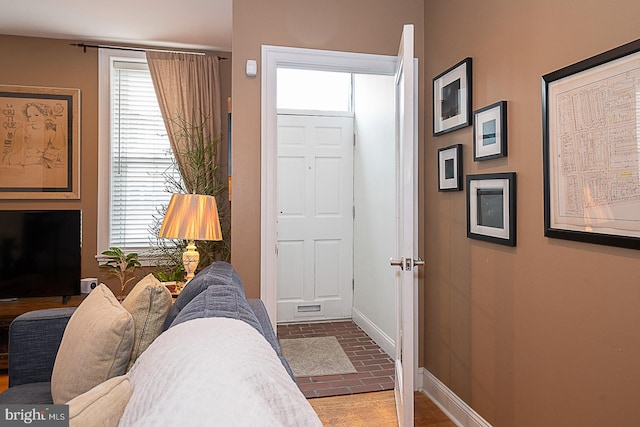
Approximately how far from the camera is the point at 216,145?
4113mm

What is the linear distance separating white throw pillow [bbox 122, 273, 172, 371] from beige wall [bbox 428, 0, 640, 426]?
1.58 metres

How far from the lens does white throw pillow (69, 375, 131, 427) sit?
0.77 m

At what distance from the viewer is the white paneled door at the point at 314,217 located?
471 centimetres

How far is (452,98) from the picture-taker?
2646 mm

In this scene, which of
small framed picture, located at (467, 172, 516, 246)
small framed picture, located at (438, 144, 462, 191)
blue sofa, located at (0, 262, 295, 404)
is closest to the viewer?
blue sofa, located at (0, 262, 295, 404)

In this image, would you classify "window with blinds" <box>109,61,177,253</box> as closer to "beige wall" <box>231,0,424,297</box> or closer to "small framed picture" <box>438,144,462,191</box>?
"beige wall" <box>231,0,424,297</box>

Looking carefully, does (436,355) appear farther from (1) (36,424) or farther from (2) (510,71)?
(1) (36,424)

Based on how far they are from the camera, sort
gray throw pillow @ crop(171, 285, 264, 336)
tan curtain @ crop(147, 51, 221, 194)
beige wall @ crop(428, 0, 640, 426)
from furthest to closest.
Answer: tan curtain @ crop(147, 51, 221, 194), beige wall @ crop(428, 0, 640, 426), gray throw pillow @ crop(171, 285, 264, 336)

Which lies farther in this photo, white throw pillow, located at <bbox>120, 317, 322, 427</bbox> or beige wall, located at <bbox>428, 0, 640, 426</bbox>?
beige wall, located at <bbox>428, 0, 640, 426</bbox>

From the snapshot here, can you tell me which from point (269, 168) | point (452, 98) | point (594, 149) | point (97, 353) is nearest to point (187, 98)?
point (269, 168)

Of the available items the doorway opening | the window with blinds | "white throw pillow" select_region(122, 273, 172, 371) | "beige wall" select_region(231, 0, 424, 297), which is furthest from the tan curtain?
"white throw pillow" select_region(122, 273, 172, 371)

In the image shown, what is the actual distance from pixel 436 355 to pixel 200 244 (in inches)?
81.1

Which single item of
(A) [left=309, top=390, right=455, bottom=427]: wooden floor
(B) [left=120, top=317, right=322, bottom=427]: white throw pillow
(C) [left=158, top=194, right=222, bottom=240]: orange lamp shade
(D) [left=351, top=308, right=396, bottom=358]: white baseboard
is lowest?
(A) [left=309, top=390, right=455, bottom=427]: wooden floor

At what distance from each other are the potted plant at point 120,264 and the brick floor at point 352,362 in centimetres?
152
